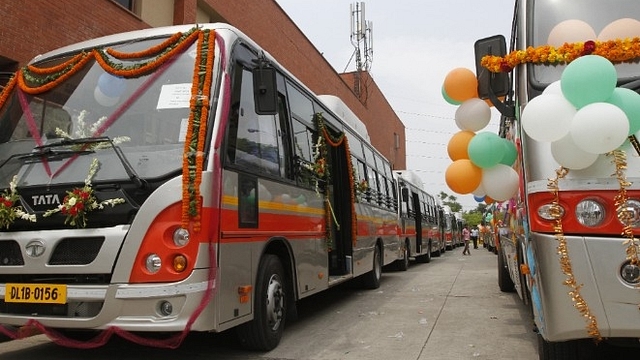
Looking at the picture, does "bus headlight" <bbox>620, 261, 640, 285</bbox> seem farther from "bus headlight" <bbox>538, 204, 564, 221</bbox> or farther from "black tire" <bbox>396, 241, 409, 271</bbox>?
"black tire" <bbox>396, 241, 409, 271</bbox>

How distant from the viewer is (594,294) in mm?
3023

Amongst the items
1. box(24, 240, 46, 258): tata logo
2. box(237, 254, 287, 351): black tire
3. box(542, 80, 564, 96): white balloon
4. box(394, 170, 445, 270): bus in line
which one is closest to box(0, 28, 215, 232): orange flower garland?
box(24, 240, 46, 258): tata logo

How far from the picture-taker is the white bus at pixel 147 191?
384 centimetres

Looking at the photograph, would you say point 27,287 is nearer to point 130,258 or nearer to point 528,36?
point 130,258

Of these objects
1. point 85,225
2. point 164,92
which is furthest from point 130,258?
point 164,92

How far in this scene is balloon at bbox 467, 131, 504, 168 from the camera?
4.43m

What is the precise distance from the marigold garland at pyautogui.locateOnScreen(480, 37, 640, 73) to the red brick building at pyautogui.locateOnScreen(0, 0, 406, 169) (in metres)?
7.75

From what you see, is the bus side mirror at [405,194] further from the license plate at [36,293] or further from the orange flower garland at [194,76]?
the license plate at [36,293]

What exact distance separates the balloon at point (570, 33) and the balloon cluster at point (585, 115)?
0.46 m


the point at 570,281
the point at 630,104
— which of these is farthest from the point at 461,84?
the point at 570,281

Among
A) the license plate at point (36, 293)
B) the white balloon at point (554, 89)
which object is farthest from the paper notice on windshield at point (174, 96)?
the white balloon at point (554, 89)

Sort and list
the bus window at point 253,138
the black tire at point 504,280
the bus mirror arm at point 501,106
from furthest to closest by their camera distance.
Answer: the black tire at point 504,280 < the bus window at point 253,138 < the bus mirror arm at point 501,106

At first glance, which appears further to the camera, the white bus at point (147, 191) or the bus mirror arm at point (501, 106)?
the bus mirror arm at point (501, 106)

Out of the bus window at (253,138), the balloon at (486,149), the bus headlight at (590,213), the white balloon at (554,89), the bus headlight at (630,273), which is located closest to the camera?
the bus headlight at (630,273)
